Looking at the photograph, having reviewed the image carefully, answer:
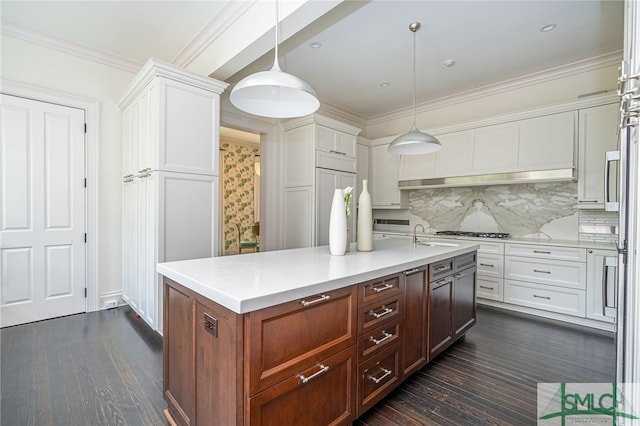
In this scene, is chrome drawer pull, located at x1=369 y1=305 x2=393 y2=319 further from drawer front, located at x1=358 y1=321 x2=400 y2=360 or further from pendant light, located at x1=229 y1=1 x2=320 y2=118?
pendant light, located at x1=229 y1=1 x2=320 y2=118

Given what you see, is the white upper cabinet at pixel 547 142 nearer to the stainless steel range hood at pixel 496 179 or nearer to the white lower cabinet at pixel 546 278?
the stainless steel range hood at pixel 496 179

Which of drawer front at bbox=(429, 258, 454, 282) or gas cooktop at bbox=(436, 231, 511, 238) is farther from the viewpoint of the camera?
gas cooktop at bbox=(436, 231, 511, 238)

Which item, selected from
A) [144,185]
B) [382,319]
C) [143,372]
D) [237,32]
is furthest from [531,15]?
[143,372]

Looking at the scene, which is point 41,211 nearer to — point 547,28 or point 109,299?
point 109,299

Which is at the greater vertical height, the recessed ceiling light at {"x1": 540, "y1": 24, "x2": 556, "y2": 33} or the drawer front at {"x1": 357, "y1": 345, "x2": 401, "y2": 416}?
the recessed ceiling light at {"x1": 540, "y1": 24, "x2": 556, "y2": 33}

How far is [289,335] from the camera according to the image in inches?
48.9

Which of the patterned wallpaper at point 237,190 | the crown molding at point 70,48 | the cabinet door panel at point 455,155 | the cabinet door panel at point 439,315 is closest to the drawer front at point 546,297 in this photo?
the cabinet door panel at point 455,155

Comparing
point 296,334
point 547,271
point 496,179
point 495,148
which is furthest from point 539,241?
point 296,334

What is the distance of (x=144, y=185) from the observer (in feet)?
9.29

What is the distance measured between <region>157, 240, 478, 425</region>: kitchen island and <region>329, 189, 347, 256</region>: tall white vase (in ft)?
0.28

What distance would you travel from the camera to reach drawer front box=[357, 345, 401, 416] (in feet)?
5.18

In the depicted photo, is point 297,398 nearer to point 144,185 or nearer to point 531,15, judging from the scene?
point 144,185

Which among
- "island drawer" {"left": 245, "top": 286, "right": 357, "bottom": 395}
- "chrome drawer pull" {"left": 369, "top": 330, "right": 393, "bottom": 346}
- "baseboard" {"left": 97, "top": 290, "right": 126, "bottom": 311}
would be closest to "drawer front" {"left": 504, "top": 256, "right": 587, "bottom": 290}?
"chrome drawer pull" {"left": 369, "top": 330, "right": 393, "bottom": 346}

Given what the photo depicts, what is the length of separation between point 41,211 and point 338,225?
10.4 feet
